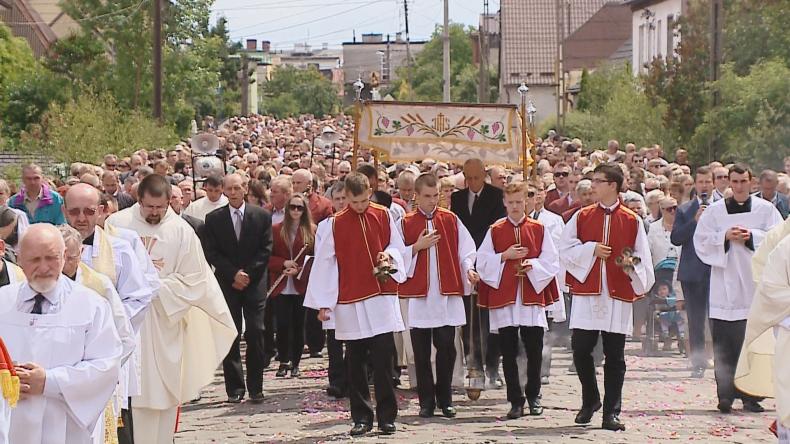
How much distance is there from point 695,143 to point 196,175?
1677 centimetres

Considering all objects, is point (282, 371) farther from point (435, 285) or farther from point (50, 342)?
point (50, 342)

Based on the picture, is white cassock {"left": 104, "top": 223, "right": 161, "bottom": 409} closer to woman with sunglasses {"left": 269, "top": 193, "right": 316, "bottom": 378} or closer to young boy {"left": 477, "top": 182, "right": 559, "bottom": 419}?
young boy {"left": 477, "top": 182, "right": 559, "bottom": 419}

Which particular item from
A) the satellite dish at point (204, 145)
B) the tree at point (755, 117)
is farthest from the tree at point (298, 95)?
the satellite dish at point (204, 145)

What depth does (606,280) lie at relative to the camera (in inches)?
494

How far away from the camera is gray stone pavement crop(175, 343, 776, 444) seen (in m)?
12.1

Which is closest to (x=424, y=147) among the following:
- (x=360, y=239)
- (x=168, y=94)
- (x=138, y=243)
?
(x=360, y=239)

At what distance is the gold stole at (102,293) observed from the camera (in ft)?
27.7

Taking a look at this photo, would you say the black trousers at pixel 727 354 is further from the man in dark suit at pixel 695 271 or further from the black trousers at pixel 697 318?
the black trousers at pixel 697 318

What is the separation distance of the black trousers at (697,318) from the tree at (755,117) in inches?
613

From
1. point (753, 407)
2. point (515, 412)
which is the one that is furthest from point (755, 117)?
point (515, 412)

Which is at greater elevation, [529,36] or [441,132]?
[529,36]

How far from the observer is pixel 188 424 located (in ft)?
43.7

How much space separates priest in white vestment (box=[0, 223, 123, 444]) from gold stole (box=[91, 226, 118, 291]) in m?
1.74

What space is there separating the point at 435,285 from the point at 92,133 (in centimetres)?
2055
